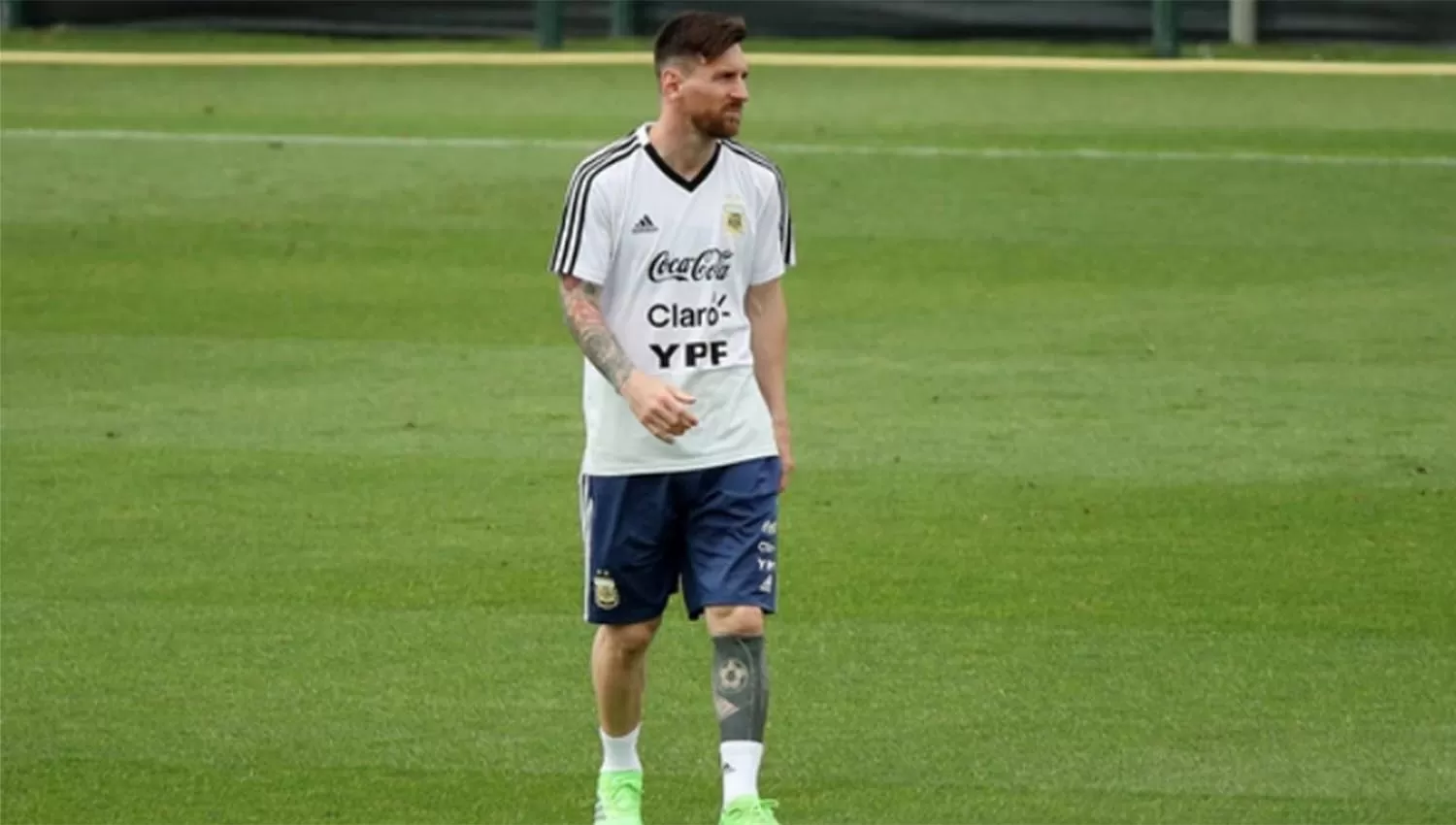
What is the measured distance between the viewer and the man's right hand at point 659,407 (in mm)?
7422

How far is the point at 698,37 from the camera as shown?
7.63 m

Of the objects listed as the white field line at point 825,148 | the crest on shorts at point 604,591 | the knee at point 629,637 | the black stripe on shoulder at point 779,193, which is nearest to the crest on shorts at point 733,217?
the black stripe on shoulder at point 779,193

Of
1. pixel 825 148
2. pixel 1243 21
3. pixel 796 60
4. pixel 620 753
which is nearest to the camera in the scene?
pixel 620 753

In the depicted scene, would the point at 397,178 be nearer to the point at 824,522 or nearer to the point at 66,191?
the point at 66,191

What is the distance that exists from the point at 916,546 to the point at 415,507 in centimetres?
207

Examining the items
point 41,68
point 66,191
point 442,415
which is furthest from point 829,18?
point 442,415

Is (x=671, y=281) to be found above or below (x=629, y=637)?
above

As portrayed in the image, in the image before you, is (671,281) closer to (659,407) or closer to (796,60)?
(659,407)

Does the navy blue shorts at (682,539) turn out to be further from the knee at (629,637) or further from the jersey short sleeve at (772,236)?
the jersey short sleeve at (772,236)

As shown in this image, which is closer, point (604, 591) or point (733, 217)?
point (733, 217)

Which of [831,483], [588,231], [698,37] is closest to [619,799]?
[588,231]

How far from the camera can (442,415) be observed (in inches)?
548

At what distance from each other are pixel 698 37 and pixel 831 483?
5.06 metres

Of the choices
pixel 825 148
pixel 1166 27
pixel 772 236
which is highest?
pixel 1166 27
